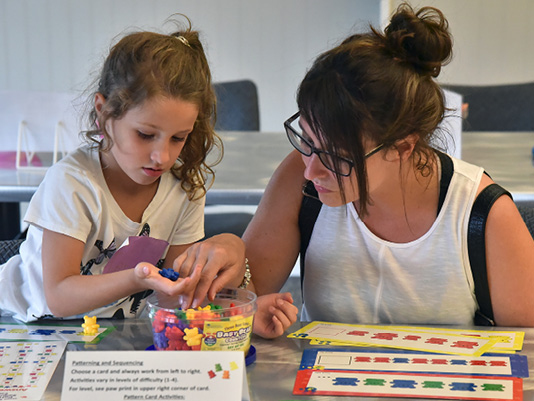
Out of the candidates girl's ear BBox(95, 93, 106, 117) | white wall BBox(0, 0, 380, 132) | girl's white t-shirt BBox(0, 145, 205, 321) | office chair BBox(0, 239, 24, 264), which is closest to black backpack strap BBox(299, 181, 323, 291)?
girl's white t-shirt BBox(0, 145, 205, 321)

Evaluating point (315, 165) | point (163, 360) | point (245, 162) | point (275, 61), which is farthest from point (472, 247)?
point (275, 61)

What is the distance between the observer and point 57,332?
112 centimetres

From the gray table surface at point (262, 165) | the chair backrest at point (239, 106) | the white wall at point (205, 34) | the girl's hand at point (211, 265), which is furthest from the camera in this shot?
the white wall at point (205, 34)

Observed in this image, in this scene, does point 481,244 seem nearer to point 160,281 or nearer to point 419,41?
point 419,41

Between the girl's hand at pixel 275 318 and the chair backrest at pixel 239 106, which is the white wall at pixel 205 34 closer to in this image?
the chair backrest at pixel 239 106

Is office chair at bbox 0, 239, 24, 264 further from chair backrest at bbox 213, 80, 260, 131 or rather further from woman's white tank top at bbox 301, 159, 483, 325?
chair backrest at bbox 213, 80, 260, 131

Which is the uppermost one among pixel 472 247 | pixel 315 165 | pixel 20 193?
pixel 315 165

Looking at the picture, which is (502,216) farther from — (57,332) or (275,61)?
(275,61)

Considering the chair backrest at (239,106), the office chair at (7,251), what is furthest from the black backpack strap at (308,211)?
the chair backrest at (239,106)

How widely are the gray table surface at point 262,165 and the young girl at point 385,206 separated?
66 centimetres

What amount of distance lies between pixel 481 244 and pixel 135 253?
601mm

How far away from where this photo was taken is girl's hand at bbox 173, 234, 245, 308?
Result: 103 centimetres

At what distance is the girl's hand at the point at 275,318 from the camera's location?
1081 mm

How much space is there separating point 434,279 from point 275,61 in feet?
11.8
